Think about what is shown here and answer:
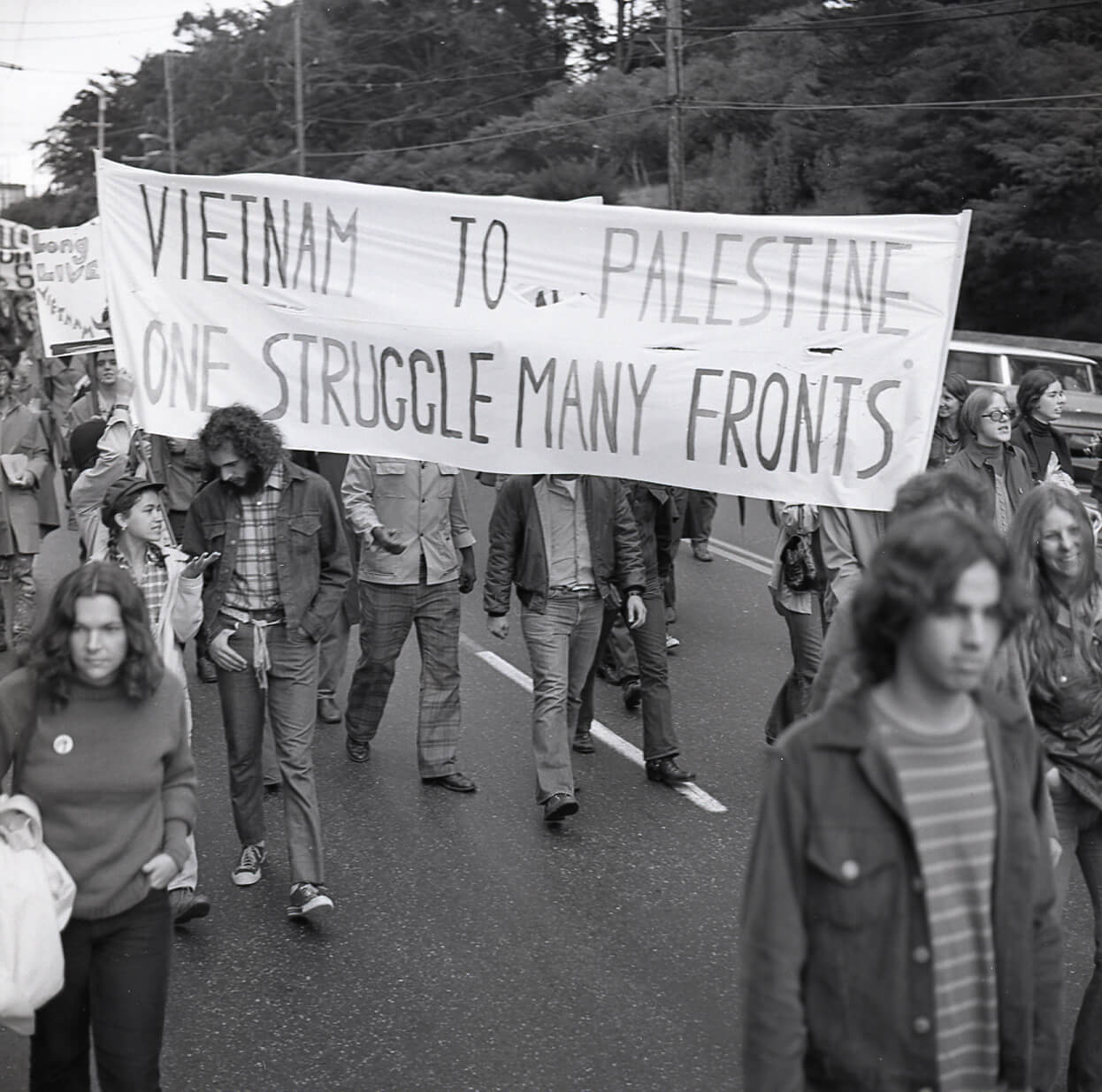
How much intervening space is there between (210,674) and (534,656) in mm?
3130

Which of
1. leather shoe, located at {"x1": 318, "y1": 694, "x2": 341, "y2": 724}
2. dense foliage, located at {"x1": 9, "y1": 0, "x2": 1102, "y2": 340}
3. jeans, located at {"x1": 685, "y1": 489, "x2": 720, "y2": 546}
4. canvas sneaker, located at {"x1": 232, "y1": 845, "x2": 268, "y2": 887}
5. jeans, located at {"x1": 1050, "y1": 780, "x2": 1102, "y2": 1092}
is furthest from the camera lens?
dense foliage, located at {"x1": 9, "y1": 0, "x2": 1102, "y2": 340}

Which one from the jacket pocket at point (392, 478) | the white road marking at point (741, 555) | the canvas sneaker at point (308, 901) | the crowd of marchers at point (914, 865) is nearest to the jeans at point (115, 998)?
the crowd of marchers at point (914, 865)

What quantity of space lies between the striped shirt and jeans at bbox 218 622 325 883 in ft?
11.7

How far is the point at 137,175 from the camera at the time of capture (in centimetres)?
652

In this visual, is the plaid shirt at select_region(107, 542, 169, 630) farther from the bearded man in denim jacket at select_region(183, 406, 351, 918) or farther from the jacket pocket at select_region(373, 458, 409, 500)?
the jacket pocket at select_region(373, 458, 409, 500)

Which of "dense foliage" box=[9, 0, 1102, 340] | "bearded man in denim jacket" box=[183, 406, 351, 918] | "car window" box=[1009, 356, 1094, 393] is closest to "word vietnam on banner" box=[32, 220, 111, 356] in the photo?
"bearded man in denim jacket" box=[183, 406, 351, 918]

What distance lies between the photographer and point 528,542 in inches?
288

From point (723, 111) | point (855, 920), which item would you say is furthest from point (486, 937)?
point (723, 111)

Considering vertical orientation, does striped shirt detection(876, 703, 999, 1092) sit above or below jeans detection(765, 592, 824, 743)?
above

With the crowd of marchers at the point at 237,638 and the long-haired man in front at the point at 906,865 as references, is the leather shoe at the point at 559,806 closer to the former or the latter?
the crowd of marchers at the point at 237,638

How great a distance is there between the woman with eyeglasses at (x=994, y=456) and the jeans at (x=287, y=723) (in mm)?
3016

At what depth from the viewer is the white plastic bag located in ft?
12.2

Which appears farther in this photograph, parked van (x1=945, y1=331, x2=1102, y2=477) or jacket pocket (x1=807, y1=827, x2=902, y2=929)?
parked van (x1=945, y1=331, x2=1102, y2=477)

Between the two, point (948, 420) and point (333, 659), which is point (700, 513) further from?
point (333, 659)
